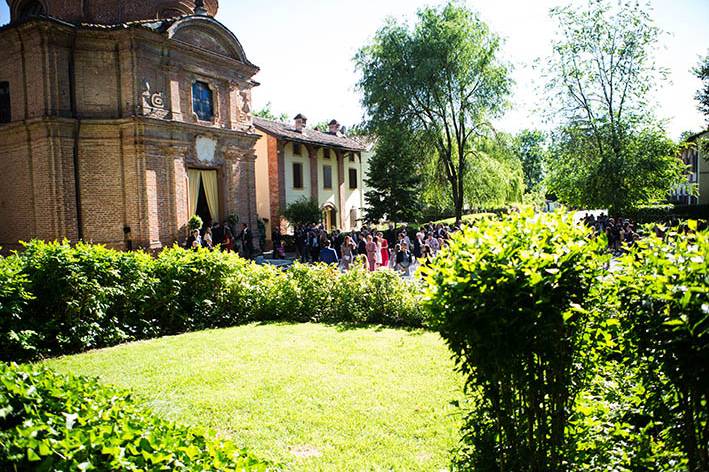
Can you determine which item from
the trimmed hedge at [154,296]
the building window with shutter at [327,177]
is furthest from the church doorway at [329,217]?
the trimmed hedge at [154,296]

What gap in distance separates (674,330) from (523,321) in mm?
788

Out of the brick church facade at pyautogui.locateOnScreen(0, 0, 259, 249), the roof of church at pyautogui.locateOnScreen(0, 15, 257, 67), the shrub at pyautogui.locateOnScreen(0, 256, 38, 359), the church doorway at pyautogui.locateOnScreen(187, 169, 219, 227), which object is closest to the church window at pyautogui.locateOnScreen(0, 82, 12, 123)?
the brick church facade at pyautogui.locateOnScreen(0, 0, 259, 249)

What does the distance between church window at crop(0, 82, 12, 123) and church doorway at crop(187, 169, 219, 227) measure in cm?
770

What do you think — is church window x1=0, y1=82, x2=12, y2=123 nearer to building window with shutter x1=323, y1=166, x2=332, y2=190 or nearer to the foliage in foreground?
building window with shutter x1=323, y1=166, x2=332, y2=190

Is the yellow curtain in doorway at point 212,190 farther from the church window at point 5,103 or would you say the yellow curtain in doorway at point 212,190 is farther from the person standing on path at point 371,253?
the person standing on path at point 371,253

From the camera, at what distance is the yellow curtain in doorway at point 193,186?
75.8 ft

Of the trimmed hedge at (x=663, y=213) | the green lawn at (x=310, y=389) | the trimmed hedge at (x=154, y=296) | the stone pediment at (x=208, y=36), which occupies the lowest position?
the green lawn at (x=310, y=389)

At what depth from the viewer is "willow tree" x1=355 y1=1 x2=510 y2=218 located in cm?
2864

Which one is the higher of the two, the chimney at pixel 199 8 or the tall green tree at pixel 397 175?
the chimney at pixel 199 8

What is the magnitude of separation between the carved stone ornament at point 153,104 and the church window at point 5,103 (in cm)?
594

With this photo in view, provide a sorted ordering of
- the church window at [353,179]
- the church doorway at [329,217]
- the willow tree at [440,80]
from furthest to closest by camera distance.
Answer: the church window at [353,179] < the church doorway at [329,217] < the willow tree at [440,80]

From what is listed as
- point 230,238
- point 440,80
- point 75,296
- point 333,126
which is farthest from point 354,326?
point 333,126

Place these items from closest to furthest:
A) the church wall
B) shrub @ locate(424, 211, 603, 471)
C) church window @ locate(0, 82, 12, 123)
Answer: shrub @ locate(424, 211, 603, 471) < the church wall < church window @ locate(0, 82, 12, 123)

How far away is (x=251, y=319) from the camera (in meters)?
11.8
